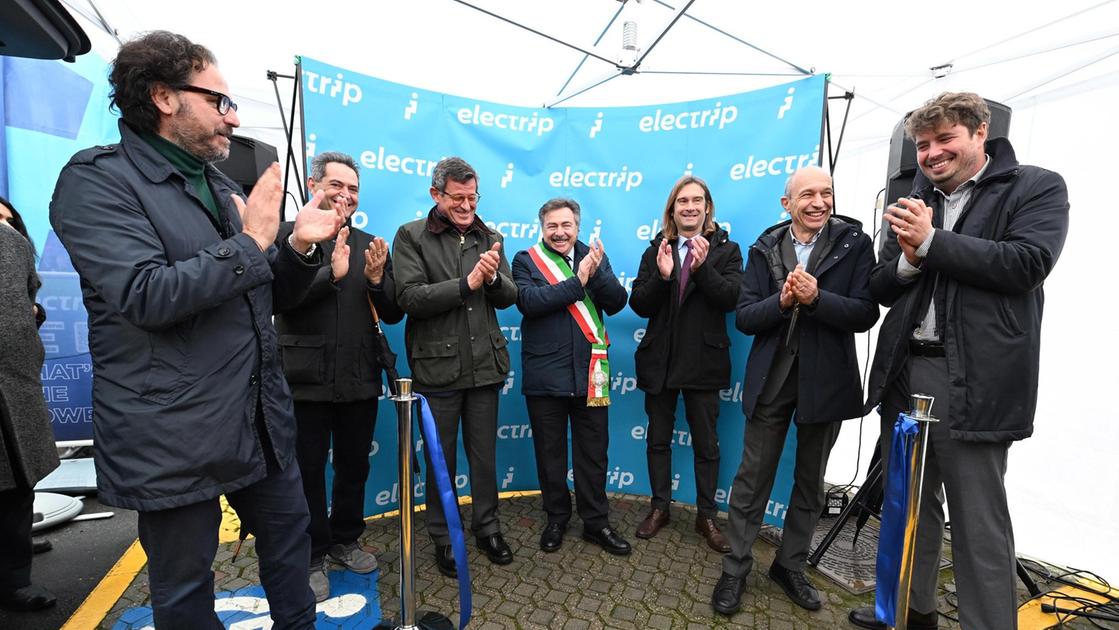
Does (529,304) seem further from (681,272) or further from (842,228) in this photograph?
(842,228)

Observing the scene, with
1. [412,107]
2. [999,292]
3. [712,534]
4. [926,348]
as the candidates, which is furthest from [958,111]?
[412,107]

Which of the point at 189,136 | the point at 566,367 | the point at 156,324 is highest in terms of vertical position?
the point at 189,136

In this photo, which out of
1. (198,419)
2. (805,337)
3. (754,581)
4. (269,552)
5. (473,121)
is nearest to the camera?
(198,419)

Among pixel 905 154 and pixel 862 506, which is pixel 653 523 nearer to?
pixel 862 506

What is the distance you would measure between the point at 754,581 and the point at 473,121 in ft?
10.7

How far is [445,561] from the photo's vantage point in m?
2.93

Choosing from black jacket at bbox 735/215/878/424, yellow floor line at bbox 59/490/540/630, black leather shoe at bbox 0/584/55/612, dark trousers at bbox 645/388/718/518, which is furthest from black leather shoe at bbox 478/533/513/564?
black leather shoe at bbox 0/584/55/612

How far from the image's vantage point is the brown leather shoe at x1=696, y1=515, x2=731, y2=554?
3.24 metres

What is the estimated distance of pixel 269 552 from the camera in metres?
1.82

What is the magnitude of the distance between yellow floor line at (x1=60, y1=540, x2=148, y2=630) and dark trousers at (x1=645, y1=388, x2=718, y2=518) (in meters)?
2.67

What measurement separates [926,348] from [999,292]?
1.06ft

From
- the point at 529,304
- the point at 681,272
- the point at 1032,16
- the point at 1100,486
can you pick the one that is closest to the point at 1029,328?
Result: the point at 681,272

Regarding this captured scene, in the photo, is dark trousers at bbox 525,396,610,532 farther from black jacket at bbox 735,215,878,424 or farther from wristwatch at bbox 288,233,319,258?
wristwatch at bbox 288,233,319,258

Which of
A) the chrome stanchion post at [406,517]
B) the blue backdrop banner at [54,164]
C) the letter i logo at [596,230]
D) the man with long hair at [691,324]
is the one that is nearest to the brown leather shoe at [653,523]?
the man with long hair at [691,324]
